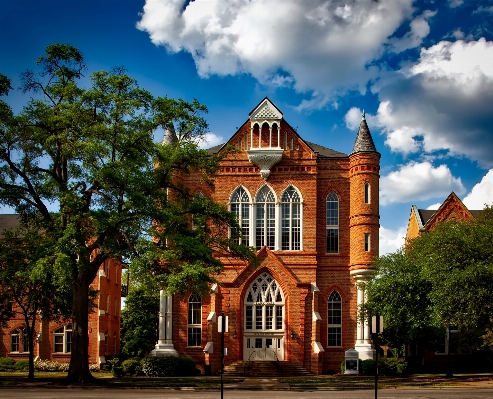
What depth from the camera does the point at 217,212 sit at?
33406mm

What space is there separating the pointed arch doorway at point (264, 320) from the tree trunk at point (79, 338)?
13.7m

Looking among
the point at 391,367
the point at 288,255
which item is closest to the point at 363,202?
the point at 288,255

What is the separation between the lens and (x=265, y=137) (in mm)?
46156

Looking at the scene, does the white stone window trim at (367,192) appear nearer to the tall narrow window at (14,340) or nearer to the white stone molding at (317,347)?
the white stone molding at (317,347)

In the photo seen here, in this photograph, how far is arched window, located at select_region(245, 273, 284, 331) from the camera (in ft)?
146

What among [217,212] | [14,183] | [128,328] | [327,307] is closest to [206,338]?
[327,307]

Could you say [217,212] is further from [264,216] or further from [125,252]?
[264,216]

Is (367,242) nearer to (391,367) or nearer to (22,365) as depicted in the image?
(391,367)

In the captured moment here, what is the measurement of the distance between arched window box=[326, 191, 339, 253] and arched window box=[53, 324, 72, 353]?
1958cm

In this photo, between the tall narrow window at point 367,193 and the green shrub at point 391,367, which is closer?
the green shrub at point 391,367

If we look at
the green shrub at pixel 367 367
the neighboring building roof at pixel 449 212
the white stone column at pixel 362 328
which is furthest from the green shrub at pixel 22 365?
the neighboring building roof at pixel 449 212

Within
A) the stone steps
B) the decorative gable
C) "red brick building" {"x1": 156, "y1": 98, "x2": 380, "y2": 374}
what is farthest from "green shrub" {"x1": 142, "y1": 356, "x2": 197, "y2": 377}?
the decorative gable

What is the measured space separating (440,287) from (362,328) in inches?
384

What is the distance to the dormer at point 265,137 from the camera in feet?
149
